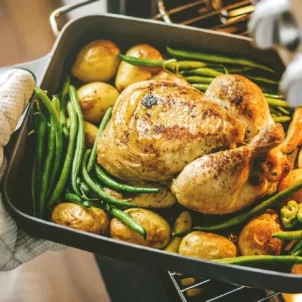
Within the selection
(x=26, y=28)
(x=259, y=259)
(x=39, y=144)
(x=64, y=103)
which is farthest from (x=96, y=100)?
(x=26, y=28)

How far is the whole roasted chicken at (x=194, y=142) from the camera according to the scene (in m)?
1.20

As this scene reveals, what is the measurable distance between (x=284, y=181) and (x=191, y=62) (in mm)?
464

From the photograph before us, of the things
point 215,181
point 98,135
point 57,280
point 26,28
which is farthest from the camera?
point 26,28

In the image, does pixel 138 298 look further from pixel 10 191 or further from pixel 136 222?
pixel 10 191

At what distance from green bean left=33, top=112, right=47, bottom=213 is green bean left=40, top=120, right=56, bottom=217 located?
1 centimetres

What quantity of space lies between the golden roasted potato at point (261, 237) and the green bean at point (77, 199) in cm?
39

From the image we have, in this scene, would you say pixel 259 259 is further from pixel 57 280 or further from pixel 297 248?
pixel 57 280

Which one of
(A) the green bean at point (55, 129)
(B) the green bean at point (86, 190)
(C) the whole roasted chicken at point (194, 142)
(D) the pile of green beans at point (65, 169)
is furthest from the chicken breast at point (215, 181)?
(A) the green bean at point (55, 129)

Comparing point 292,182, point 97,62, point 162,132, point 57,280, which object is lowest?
point 57,280

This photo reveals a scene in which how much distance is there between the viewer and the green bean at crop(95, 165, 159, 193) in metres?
1.28

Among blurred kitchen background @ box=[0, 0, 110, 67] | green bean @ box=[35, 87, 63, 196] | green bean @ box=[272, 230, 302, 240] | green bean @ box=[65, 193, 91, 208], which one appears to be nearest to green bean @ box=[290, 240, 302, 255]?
green bean @ box=[272, 230, 302, 240]

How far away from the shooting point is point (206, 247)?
1.23 metres

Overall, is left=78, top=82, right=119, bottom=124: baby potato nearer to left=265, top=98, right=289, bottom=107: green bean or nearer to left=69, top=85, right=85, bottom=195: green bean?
left=69, top=85, right=85, bottom=195: green bean

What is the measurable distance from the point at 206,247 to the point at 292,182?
285 mm
